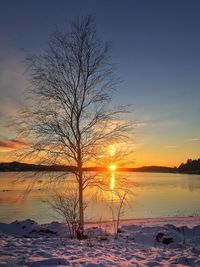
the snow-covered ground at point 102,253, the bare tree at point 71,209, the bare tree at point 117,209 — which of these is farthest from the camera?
the bare tree at point 117,209

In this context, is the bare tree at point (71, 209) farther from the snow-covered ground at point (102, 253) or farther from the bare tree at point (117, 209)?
the bare tree at point (117, 209)

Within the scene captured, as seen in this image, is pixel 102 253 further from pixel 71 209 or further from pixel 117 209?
pixel 117 209

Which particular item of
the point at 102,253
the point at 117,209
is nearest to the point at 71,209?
the point at 102,253

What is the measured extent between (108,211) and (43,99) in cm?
1825

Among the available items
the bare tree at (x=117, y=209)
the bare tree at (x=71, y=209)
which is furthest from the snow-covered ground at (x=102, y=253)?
the bare tree at (x=117, y=209)

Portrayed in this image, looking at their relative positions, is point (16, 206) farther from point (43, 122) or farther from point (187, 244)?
point (187, 244)

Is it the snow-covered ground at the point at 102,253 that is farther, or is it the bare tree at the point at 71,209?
the bare tree at the point at 71,209

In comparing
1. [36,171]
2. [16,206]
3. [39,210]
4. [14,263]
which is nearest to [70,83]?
[36,171]

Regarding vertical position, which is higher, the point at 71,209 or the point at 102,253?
the point at 71,209

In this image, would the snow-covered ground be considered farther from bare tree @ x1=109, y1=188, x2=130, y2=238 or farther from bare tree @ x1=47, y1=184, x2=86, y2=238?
bare tree @ x1=109, y1=188, x2=130, y2=238

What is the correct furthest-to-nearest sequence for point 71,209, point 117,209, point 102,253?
point 117,209
point 71,209
point 102,253

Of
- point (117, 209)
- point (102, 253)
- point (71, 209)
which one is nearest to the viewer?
Result: point (102, 253)

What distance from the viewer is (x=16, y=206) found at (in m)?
34.6

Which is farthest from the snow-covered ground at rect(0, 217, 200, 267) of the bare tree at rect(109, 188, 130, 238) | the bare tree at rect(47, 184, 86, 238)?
the bare tree at rect(109, 188, 130, 238)
